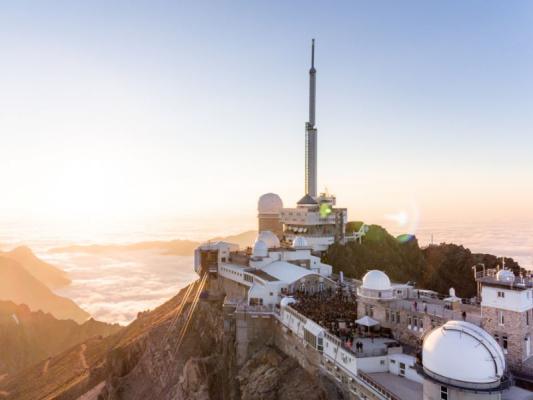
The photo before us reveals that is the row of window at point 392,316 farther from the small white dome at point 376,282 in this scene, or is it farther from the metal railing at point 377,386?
the metal railing at point 377,386

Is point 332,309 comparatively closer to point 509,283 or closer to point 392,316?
point 392,316

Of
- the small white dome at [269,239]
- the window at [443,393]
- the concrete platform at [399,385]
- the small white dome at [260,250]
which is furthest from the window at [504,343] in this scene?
the small white dome at [269,239]

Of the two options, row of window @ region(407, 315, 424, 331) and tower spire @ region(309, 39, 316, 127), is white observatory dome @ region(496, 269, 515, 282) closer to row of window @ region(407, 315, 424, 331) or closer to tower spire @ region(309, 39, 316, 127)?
row of window @ region(407, 315, 424, 331)

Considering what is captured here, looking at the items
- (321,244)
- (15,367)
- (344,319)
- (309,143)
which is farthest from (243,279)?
(15,367)

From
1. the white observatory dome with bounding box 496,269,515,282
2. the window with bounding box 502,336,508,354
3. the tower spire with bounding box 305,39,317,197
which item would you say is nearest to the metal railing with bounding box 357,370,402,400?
the window with bounding box 502,336,508,354

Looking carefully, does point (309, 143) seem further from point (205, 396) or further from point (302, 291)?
point (205, 396)

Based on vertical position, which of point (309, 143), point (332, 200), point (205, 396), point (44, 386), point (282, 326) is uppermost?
point (309, 143)

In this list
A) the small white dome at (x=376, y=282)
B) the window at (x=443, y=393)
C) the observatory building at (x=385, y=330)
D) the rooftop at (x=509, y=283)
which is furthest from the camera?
the small white dome at (x=376, y=282)
